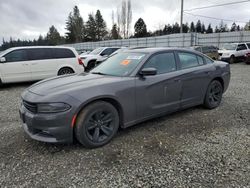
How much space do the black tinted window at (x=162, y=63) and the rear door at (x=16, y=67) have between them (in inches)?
242

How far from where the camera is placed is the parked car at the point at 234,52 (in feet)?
55.0

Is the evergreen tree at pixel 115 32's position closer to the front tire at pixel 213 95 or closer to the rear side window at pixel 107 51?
the rear side window at pixel 107 51

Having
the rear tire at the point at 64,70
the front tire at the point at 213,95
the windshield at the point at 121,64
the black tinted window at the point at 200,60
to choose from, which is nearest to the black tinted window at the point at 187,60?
the black tinted window at the point at 200,60

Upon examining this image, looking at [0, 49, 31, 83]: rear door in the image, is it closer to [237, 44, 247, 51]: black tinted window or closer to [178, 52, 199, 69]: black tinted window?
[178, 52, 199, 69]: black tinted window

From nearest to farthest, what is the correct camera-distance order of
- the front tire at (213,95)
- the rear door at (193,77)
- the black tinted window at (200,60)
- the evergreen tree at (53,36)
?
the rear door at (193,77), the black tinted window at (200,60), the front tire at (213,95), the evergreen tree at (53,36)

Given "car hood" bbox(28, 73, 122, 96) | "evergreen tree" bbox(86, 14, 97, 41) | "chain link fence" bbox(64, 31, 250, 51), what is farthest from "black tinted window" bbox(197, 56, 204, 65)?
"evergreen tree" bbox(86, 14, 97, 41)

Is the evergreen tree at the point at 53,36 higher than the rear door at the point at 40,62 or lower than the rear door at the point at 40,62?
higher

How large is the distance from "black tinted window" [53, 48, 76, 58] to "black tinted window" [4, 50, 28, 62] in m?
1.17

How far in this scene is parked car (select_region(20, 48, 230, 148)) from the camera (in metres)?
2.95

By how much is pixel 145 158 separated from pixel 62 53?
7.15 meters

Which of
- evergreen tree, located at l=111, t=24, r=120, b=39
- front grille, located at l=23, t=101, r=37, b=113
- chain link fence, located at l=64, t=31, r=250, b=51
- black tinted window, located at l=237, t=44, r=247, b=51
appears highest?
evergreen tree, located at l=111, t=24, r=120, b=39

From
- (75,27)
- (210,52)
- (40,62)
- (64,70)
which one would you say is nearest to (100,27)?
(75,27)

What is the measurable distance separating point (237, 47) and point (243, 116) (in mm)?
14806

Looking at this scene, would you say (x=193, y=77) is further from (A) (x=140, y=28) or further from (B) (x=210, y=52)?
(A) (x=140, y=28)
